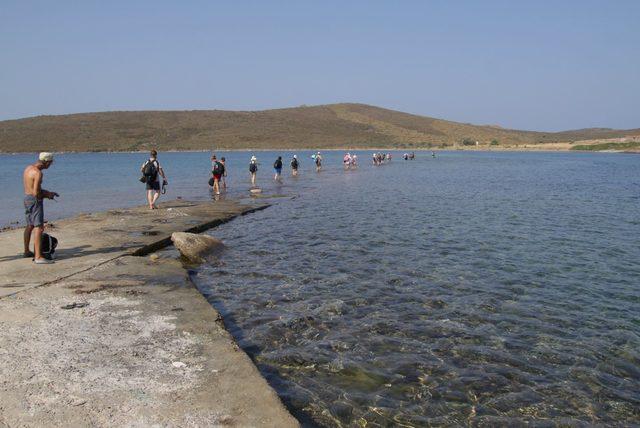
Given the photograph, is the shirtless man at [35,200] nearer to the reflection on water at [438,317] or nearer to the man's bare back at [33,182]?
the man's bare back at [33,182]

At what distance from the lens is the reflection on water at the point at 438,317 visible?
5.85 m

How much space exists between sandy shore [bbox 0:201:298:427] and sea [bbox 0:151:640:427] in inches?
28.2

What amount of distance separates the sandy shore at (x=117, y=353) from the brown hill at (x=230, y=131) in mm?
118135

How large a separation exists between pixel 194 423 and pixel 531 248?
11293mm

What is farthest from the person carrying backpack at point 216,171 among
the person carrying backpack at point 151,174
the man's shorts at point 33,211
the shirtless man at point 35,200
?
the man's shorts at point 33,211

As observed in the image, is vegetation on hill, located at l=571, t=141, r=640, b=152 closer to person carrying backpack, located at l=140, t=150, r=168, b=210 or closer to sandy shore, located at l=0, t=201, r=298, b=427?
person carrying backpack, located at l=140, t=150, r=168, b=210

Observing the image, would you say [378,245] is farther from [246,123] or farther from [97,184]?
[246,123]

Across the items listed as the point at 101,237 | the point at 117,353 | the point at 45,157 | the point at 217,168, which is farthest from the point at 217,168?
the point at 117,353

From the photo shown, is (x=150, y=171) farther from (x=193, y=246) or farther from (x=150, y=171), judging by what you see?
(x=193, y=246)

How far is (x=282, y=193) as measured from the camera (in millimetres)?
28062

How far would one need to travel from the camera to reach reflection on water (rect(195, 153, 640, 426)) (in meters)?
5.85

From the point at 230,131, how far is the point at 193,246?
132 m

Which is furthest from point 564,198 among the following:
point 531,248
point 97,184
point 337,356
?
point 97,184

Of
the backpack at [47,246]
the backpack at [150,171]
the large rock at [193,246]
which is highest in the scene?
the backpack at [150,171]
